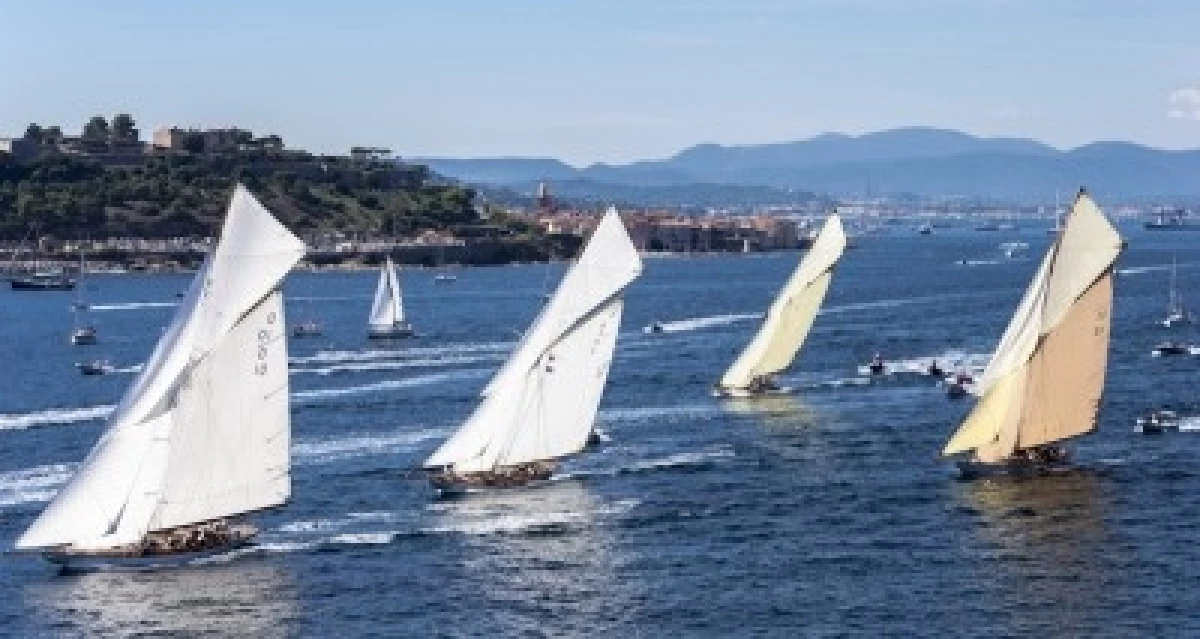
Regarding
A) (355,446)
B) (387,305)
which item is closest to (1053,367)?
(355,446)

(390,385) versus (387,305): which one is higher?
(387,305)

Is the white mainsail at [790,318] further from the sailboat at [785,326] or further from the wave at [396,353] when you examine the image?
the wave at [396,353]

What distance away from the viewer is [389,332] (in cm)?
18188

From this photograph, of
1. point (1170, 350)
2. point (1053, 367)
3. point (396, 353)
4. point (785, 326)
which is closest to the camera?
point (1053, 367)

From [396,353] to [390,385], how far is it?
29.5 m

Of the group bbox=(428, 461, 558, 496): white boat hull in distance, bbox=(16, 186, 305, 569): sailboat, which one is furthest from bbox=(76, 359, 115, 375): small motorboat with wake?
bbox=(16, 186, 305, 569): sailboat

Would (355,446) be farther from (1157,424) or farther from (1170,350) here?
(1170,350)

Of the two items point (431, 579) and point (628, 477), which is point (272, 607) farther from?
point (628, 477)

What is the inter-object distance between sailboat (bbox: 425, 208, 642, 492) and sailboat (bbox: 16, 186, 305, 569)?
1297cm

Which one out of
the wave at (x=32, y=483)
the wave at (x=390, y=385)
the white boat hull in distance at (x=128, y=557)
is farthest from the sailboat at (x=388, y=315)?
the white boat hull in distance at (x=128, y=557)

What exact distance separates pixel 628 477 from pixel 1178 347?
2457 inches

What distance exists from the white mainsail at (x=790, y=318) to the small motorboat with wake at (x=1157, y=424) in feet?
91.2

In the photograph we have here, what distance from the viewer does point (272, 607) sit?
64.8m

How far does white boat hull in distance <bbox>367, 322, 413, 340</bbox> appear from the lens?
7156 inches
